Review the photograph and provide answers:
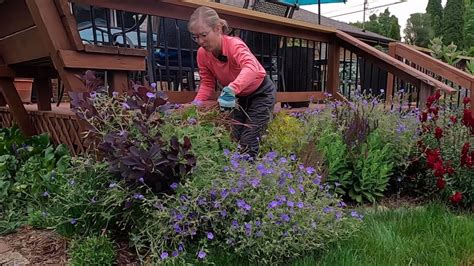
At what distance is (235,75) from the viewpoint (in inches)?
112

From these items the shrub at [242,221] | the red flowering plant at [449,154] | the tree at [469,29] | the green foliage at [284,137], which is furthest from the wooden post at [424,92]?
the tree at [469,29]

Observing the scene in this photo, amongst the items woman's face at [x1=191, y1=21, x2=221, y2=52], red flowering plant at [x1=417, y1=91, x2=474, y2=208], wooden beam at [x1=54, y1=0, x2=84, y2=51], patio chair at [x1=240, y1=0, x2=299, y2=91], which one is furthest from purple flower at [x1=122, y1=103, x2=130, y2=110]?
patio chair at [x1=240, y1=0, x2=299, y2=91]

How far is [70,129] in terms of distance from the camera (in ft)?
10.1

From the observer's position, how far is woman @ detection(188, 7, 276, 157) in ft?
8.35

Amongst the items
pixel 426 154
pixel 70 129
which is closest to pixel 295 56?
pixel 426 154

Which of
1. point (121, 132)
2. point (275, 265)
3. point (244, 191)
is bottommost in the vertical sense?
point (275, 265)

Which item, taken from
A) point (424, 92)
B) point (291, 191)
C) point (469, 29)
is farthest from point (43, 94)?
point (469, 29)

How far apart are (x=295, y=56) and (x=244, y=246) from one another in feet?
12.0

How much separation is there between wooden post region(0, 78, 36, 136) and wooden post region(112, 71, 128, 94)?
1.36 metres

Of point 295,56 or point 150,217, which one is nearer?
point 150,217

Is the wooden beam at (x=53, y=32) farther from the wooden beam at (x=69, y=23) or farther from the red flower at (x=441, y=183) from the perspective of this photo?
the red flower at (x=441, y=183)

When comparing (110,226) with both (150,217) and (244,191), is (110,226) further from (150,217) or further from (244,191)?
(244,191)

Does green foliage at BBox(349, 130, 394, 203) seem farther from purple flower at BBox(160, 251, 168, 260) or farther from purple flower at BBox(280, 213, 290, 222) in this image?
purple flower at BBox(160, 251, 168, 260)

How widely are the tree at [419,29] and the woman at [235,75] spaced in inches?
1669
